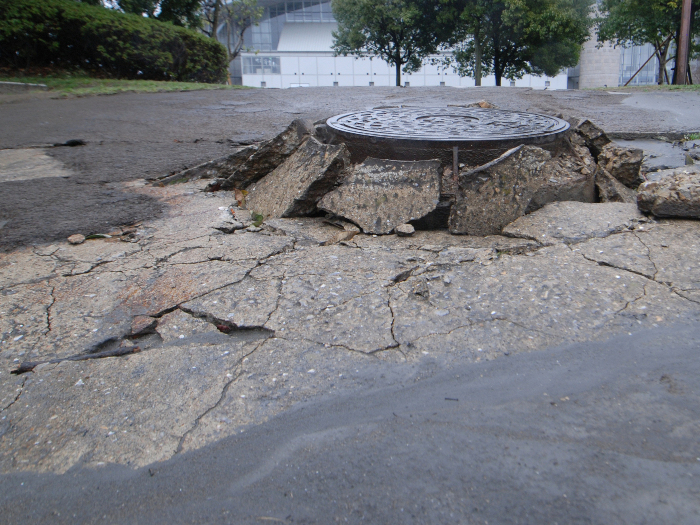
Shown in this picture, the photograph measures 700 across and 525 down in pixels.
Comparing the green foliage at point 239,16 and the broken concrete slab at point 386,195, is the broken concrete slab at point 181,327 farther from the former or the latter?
the green foliage at point 239,16

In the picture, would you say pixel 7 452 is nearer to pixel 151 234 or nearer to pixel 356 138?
pixel 151 234

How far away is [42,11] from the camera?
10.8m

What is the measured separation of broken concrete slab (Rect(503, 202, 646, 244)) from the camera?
3.04 metres

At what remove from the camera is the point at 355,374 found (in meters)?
1.93

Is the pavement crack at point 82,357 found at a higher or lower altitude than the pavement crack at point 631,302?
lower

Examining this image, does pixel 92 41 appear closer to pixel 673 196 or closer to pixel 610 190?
Result: pixel 610 190

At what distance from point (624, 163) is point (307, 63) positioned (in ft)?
120

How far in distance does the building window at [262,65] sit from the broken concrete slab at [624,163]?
123ft

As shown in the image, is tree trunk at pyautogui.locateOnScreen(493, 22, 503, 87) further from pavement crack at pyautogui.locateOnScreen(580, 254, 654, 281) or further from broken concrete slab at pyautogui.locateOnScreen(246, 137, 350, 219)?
pavement crack at pyautogui.locateOnScreen(580, 254, 654, 281)

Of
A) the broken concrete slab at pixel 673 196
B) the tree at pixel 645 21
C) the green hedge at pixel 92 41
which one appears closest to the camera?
the broken concrete slab at pixel 673 196

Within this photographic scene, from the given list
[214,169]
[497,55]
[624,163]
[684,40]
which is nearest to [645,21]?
[497,55]

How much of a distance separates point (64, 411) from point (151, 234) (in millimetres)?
1765

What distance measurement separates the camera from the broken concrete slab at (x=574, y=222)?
9.96ft

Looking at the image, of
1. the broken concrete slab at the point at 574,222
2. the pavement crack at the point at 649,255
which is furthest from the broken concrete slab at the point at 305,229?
the pavement crack at the point at 649,255
